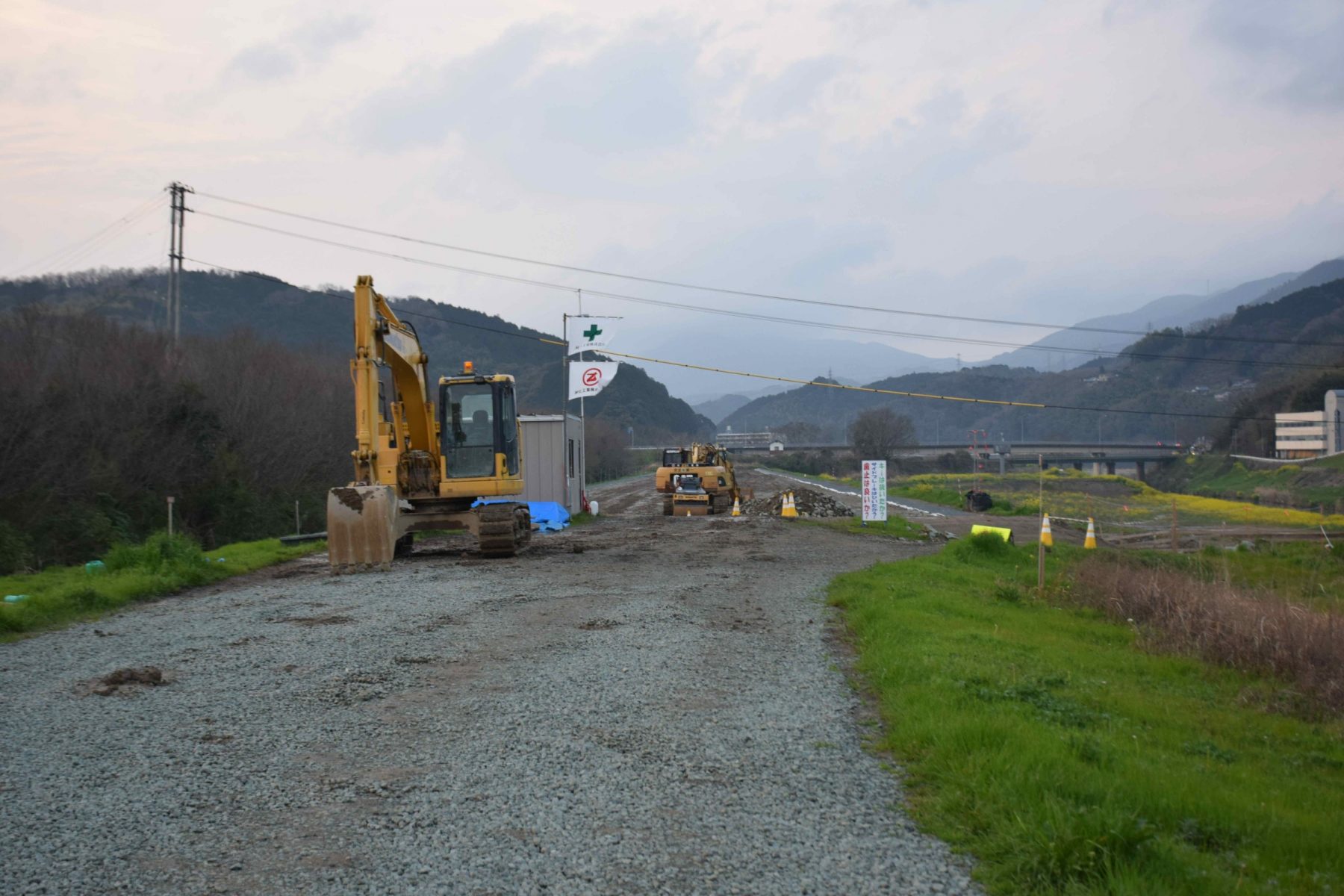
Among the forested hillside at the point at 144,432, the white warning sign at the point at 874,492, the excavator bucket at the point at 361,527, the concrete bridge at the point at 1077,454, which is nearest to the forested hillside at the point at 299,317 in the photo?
the forested hillside at the point at 144,432

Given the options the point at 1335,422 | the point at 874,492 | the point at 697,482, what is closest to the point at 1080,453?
the point at 1335,422

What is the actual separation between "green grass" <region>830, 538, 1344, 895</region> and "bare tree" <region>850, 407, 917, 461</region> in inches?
3298

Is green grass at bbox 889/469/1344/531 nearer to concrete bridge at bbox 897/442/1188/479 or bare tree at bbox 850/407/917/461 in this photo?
bare tree at bbox 850/407/917/461

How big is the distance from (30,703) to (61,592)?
584cm

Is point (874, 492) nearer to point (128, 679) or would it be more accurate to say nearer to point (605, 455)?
point (128, 679)

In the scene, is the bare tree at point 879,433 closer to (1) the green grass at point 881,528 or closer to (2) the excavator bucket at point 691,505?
(2) the excavator bucket at point 691,505

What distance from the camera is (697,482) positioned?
35938 mm

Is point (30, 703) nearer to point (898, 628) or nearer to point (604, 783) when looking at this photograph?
point (604, 783)

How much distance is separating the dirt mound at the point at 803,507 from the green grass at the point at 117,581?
19971 mm

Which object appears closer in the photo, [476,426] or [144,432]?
[476,426]

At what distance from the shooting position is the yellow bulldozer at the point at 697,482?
35.1 metres

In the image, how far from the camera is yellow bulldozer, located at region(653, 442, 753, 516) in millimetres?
35125

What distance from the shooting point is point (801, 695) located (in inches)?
303

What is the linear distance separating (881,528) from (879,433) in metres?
73.6
